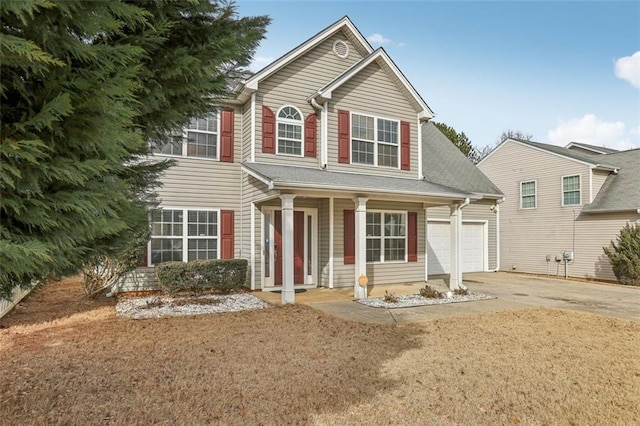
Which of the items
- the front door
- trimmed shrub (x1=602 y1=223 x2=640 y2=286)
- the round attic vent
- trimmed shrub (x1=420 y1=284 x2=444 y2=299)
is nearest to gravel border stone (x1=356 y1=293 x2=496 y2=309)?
trimmed shrub (x1=420 y1=284 x2=444 y2=299)

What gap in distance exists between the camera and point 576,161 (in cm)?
1512

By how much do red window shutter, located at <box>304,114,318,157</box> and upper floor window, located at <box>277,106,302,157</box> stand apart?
0.55ft

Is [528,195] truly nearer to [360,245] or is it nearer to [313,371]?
[360,245]

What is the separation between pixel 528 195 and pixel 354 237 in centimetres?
986

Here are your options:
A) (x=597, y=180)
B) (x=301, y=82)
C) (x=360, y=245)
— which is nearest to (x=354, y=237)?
(x=360, y=245)

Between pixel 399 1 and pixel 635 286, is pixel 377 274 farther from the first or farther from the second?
pixel 635 286

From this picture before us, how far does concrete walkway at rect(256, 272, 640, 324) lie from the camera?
777 centimetres

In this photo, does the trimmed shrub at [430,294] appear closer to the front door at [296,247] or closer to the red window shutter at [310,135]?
the front door at [296,247]

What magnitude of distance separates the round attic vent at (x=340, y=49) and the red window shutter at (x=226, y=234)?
5563 millimetres

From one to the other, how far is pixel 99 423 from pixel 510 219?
1725 centimetres

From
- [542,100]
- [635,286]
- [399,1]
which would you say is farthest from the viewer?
[542,100]

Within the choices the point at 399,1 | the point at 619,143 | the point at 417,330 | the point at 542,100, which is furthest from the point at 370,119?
the point at 619,143

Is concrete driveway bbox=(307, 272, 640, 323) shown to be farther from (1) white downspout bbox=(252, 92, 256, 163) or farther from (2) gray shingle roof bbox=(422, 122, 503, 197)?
(1) white downspout bbox=(252, 92, 256, 163)

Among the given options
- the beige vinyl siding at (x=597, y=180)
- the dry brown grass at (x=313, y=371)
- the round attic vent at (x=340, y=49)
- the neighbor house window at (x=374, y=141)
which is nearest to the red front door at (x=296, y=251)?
the neighbor house window at (x=374, y=141)
